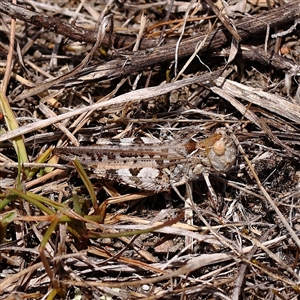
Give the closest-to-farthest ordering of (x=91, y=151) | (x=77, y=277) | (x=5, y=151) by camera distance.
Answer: (x=77, y=277) → (x=91, y=151) → (x=5, y=151)

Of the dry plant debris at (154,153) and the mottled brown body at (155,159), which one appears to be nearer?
the dry plant debris at (154,153)

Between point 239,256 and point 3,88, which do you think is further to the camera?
point 3,88

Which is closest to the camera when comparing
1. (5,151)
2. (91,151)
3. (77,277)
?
(77,277)

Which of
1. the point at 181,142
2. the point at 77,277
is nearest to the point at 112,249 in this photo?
the point at 77,277

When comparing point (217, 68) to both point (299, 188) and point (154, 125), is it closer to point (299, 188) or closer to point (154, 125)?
point (154, 125)

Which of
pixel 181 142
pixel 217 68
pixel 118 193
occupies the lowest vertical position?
pixel 118 193

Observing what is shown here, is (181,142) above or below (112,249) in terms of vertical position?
above

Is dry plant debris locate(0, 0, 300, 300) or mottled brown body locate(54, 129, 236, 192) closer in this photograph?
dry plant debris locate(0, 0, 300, 300)

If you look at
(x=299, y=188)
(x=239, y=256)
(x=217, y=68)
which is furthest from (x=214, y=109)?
(x=239, y=256)
